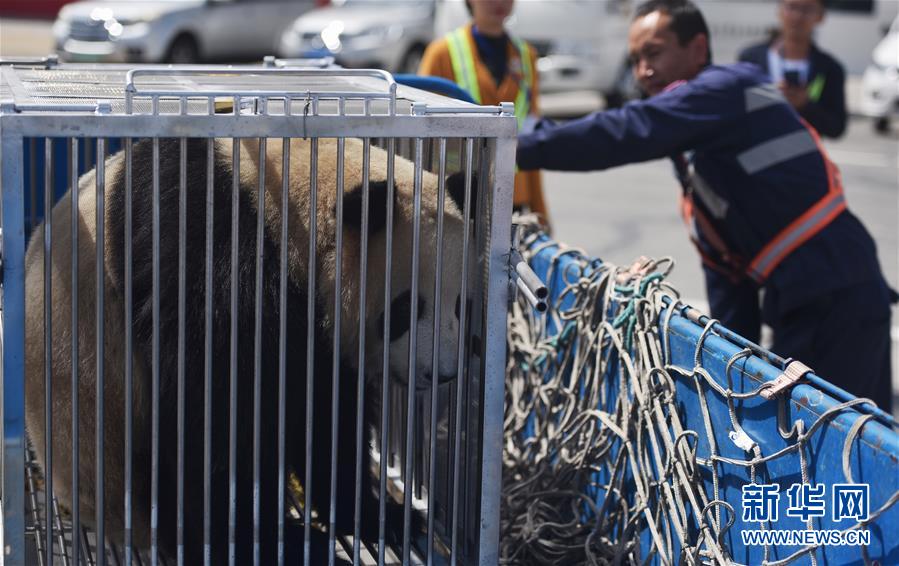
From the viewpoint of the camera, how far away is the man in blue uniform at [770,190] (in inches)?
155

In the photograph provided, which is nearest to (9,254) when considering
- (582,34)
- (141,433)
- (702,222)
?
(141,433)

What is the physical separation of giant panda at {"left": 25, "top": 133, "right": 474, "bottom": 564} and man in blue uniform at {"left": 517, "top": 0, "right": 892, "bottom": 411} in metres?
1.06

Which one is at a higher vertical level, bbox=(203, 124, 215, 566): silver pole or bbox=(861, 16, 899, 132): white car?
bbox=(203, 124, 215, 566): silver pole

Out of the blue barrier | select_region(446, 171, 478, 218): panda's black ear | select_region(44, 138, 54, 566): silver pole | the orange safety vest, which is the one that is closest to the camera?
the blue barrier

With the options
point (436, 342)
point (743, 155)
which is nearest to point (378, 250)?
point (436, 342)

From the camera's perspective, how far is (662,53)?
429 centimetres

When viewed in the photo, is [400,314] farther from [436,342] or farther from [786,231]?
[786,231]

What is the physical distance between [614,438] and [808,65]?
3.86 m

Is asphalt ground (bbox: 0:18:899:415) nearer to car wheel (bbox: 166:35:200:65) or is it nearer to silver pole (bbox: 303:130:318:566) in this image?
silver pole (bbox: 303:130:318:566)

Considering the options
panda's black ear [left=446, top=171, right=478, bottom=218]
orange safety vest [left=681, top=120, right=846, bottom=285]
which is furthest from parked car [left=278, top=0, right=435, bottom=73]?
panda's black ear [left=446, top=171, right=478, bottom=218]

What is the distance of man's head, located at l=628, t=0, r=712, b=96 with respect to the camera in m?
4.25

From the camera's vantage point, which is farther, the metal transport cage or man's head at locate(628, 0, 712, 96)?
man's head at locate(628, 0, 712, 96)

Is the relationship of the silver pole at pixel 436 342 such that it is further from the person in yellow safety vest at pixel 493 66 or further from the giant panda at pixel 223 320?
the person in yellow safety vest at pixel 493 66

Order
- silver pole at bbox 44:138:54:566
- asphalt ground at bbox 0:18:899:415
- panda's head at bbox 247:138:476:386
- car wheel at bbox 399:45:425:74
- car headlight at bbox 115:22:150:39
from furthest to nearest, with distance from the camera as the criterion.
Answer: car headlight at bbox 115:22:150:39, car wheel at bbox 399:45:425:74, asphalt ground at bbox 0:18:899:415, panda's head at bbox 247:138:476:386, silver pole at bbox 44:138:54:566
